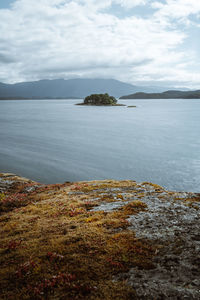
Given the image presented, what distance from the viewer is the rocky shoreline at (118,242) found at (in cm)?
739

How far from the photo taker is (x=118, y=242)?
10508 mm

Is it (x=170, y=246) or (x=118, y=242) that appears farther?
(x=118, y=242)

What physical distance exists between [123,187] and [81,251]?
1405cm

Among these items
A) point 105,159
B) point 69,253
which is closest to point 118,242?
point 69,253

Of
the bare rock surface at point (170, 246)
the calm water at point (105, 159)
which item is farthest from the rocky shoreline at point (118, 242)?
the calm water at point (105, 159)

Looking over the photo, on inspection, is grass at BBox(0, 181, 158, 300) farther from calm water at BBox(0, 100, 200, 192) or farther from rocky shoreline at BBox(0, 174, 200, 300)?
calm water at BBox(0, 100, 200, 192)

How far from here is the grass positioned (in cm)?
743

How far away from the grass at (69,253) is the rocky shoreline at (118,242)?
3 cm

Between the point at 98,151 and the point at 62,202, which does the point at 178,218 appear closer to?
the point at 62,202

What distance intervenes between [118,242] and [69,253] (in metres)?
2.52

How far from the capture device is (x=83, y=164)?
47.2m

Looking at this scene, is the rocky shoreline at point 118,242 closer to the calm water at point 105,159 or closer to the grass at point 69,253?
the grass at point 69,253

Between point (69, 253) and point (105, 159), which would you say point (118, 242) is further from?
point (105, 159)

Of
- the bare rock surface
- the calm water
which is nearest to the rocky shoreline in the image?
the bare rock surface
